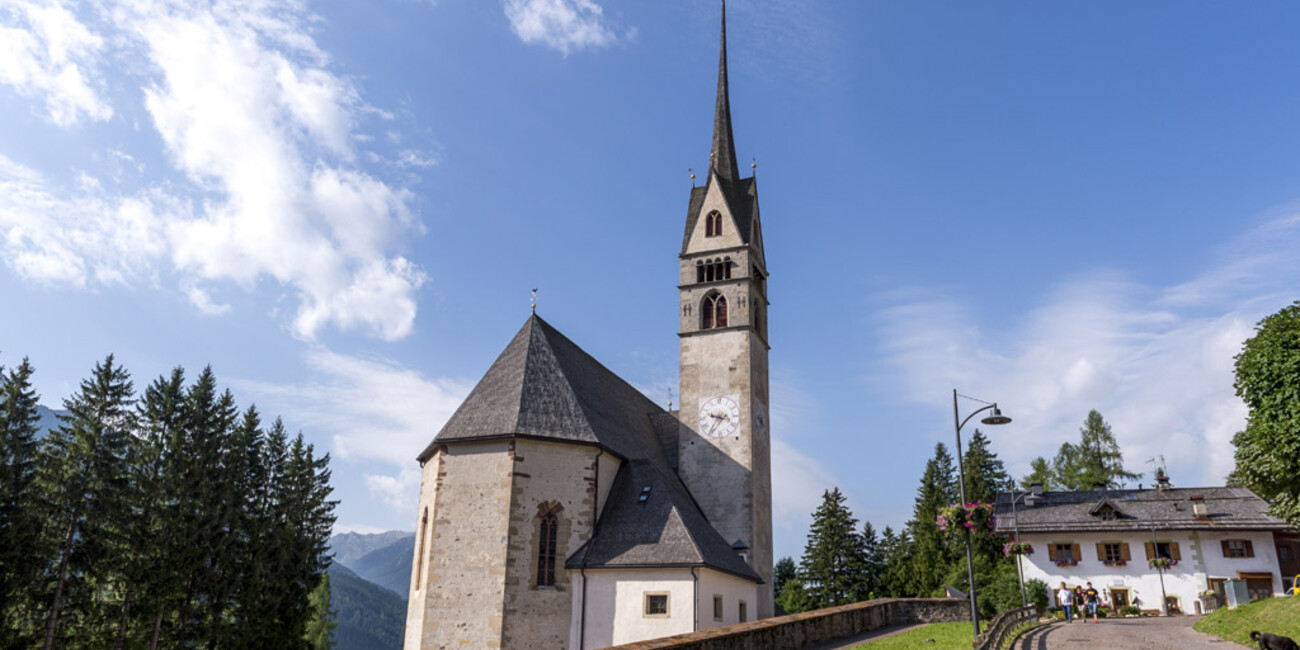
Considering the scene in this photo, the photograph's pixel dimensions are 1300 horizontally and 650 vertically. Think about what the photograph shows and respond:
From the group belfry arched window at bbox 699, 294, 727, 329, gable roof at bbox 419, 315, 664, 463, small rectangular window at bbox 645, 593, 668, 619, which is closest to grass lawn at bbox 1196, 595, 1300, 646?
small rectangular window at bbox 645, 593, 668, 619

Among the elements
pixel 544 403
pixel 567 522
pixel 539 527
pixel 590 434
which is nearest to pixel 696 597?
pixel 567 522

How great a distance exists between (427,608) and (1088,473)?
188ft

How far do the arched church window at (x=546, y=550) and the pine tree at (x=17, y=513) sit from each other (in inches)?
660

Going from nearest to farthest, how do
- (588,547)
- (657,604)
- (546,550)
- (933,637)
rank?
(933,637) → (657,604) → (546,550) → (588,547)

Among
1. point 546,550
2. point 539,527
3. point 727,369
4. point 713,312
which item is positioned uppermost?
point 713,312

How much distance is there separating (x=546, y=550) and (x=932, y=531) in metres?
46.7

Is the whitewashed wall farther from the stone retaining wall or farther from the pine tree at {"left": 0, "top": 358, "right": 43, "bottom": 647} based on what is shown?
the pine tree at {"left": 0, "top": 358, "right": 43, "bottom": 647}

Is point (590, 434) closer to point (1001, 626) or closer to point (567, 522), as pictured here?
point (567, 522)

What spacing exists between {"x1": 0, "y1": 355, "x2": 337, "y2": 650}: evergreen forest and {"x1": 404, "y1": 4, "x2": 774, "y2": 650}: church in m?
10.8

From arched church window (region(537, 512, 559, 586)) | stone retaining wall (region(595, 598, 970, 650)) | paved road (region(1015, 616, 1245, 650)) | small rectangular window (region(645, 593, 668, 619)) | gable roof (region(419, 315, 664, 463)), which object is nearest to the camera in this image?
stone retaining wall (region(595, 598, 970, 650))

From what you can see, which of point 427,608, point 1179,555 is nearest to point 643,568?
point 427,608

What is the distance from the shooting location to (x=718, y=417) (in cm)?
3856

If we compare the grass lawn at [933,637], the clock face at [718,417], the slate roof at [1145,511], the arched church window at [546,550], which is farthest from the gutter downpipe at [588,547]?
the slate roof at [1145,511]

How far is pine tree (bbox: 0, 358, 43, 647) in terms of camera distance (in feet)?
90.7
